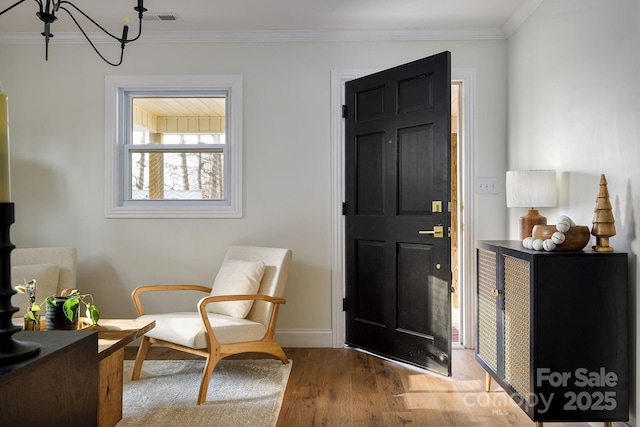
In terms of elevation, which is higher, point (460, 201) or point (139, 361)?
point (460, 201)

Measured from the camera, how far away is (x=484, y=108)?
3891 millimetres

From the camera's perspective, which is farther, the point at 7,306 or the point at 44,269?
the point at 44,269

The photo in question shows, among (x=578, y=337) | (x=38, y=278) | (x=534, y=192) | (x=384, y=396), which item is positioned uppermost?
(x=534, y=192)

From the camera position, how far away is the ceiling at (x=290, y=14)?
11.2 feet

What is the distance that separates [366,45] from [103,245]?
2662mm

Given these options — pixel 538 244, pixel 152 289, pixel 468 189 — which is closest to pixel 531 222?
pixel 538 244

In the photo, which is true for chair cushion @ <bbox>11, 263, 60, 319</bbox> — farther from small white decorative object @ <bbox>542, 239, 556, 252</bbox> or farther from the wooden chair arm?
small white decorative object @ <bbox>542, 239, 556, 252</bbox>

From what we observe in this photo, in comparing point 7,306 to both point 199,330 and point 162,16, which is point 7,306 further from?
point 162,16

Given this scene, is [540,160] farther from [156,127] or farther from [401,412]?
[156,127]

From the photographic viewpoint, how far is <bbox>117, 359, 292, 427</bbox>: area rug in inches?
102

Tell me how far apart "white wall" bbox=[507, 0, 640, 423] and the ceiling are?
0.36m

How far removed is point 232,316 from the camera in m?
3.32

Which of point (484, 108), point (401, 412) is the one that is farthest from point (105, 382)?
point (484, 108)

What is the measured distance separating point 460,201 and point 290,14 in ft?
6.31
